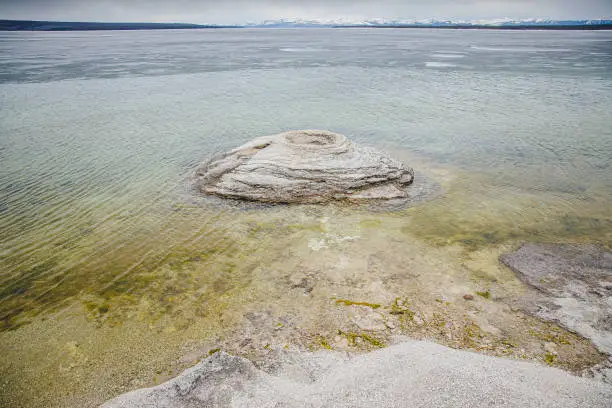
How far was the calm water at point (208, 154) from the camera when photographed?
679 centimetres

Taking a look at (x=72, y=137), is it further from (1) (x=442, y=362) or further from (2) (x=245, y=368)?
(1) (x=442, y=362)

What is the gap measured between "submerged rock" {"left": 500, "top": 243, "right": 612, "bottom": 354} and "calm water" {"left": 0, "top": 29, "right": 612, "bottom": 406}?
0.67m

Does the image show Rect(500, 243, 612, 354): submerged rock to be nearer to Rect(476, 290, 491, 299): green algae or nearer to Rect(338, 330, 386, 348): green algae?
Rect(476, 290, 491, 299): green algae

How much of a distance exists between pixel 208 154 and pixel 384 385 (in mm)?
11054

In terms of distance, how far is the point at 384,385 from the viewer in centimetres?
367

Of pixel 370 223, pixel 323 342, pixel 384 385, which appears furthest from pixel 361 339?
pixel 370 223

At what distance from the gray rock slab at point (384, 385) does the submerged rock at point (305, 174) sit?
5491 millimetres

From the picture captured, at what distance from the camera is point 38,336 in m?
5.13

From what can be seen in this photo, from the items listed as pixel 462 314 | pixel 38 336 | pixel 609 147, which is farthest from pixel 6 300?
pixel 609 147

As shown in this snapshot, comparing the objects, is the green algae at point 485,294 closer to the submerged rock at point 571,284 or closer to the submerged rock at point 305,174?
the submerged rock at point 571,284

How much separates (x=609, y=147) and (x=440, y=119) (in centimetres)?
674

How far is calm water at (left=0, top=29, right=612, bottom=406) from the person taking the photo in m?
6.79

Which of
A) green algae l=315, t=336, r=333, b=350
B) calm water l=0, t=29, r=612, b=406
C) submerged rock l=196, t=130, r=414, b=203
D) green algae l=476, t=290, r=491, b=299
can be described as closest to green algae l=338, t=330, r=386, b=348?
green algae l=315, t=336, r=333, b=350

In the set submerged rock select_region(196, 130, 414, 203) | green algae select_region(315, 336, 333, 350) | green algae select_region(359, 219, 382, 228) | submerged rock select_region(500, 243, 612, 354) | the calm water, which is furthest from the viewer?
submerged rock select_region(196, 130, 414, 203)
